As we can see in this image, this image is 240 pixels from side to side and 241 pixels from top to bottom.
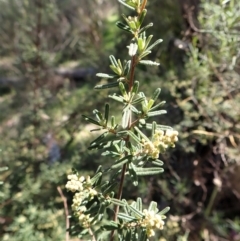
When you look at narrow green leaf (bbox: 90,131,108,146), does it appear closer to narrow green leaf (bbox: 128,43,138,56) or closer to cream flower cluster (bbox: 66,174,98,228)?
cream flower cluster (bbox: 66,174,98,228)

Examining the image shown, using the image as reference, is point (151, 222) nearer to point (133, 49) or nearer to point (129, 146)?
point (129, 146)

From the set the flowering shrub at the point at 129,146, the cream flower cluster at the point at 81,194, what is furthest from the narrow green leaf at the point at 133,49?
the cream flower cluster at the point at 81,194

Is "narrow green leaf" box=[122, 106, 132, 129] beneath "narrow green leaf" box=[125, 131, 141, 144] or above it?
above

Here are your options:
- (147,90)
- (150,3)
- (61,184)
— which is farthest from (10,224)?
(150,3)

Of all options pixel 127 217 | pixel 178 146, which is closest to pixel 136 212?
pixel 127 217

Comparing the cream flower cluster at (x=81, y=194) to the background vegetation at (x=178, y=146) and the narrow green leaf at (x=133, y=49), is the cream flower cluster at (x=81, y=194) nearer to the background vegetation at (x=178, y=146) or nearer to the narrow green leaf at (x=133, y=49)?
the narrow green leaf at (x=133, y=49)

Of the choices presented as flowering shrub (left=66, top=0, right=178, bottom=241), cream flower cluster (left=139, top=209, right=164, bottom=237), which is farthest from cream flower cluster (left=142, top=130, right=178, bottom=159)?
cream flower cluster (left=139, top=209, right=164, bottom=237)
